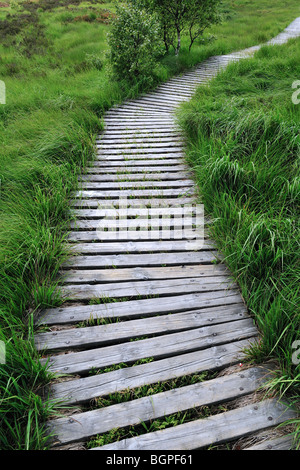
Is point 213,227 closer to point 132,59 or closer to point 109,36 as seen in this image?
point 132,59

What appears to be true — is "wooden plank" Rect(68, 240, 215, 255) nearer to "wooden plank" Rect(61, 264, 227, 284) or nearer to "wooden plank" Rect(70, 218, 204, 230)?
→ "wooden plank" Rect(70, 218, 204, 230)

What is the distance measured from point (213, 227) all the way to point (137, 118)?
4.11 metres

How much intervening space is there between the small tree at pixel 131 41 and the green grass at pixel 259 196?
2.44 metres

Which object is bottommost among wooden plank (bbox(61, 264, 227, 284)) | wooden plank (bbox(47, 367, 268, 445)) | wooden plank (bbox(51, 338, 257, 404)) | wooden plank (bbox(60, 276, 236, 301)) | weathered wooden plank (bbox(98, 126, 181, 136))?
wooden plank (bbox(47, 367, 268, 445))

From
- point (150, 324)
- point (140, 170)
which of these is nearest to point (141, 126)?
point (140, 170)

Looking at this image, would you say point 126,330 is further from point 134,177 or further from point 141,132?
point 141,132

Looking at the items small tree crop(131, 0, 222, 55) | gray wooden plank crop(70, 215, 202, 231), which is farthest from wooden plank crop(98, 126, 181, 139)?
small tree crop(131, 0, 222, 55)

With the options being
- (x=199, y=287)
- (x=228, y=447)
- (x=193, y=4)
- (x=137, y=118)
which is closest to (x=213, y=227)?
(x=199, y=287)

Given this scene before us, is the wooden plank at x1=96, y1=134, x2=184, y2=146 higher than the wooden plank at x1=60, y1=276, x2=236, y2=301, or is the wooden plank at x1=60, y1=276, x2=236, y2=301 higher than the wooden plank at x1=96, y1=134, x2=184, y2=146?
the wooden plank at x1=96, y1=134, x2=184, y2=146

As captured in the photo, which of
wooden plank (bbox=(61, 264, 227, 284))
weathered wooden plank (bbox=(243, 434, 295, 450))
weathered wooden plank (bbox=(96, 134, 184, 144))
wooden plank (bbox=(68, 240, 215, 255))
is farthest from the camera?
weathered wooden plank (bbox=(96, 134, 184, 144))

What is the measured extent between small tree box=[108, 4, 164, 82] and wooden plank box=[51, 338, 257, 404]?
7057mm

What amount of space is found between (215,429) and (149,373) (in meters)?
0.52

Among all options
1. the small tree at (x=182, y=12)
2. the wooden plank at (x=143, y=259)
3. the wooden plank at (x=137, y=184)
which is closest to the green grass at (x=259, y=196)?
the wooden plank at (x=143, y=259)

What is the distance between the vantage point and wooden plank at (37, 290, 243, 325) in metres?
2.41
